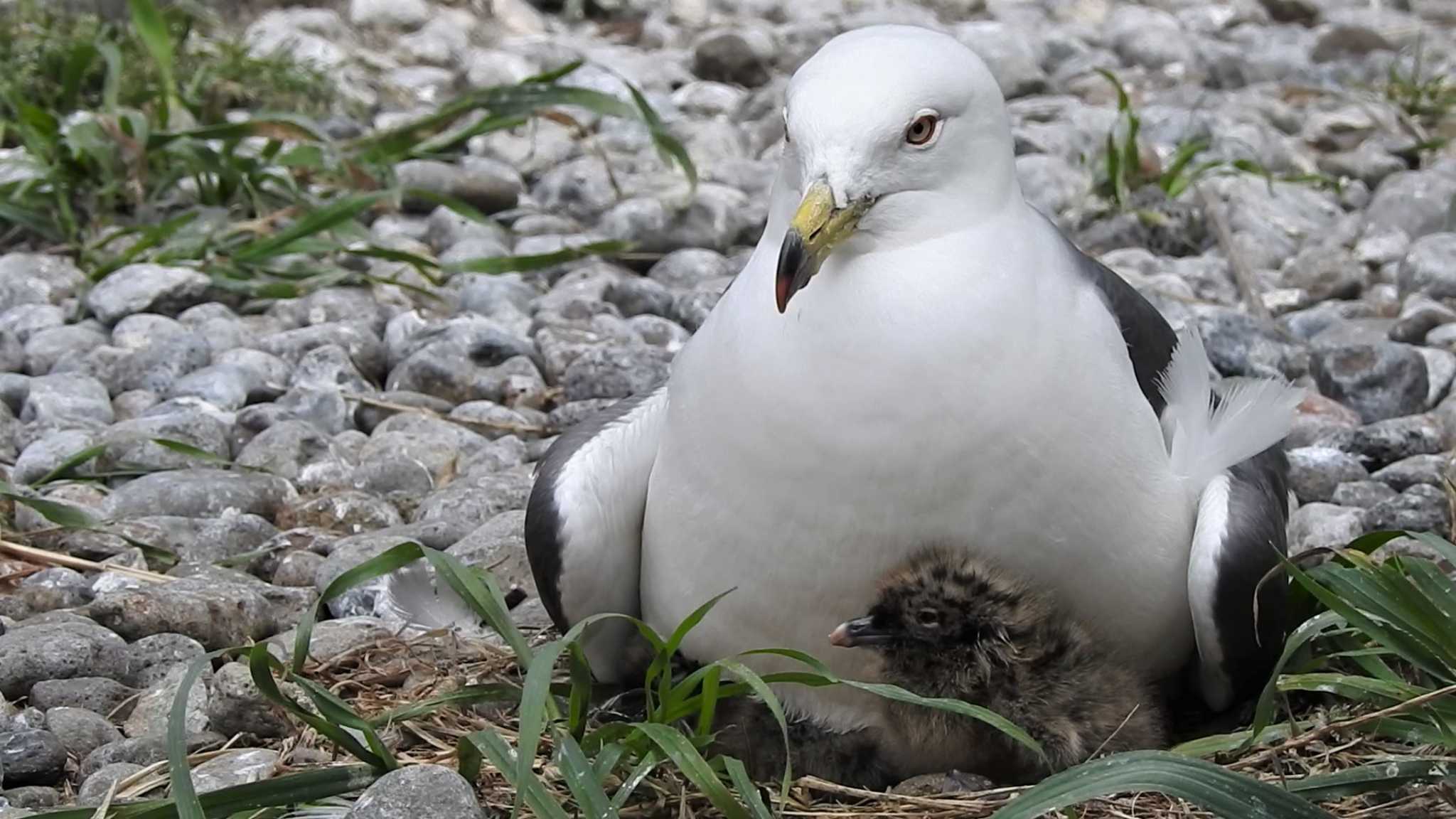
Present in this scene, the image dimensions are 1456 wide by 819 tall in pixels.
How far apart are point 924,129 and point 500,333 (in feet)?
9.29

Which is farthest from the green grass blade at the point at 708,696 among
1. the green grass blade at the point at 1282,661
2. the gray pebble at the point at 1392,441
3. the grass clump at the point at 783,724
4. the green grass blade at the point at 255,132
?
the green grass blade at the point at 255,132

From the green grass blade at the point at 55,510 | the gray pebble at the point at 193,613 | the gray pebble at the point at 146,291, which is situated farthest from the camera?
the gray pebble at the point at 146,291

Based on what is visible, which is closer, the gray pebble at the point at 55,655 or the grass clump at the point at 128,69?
the gray pebble at the point at 55,655

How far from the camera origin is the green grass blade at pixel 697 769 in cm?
335

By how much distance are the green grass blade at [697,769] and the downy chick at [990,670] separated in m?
0.54

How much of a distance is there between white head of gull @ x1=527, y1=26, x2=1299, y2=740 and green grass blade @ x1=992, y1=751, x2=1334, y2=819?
692 mm

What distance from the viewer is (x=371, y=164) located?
754 cm

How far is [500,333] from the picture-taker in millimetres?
6422

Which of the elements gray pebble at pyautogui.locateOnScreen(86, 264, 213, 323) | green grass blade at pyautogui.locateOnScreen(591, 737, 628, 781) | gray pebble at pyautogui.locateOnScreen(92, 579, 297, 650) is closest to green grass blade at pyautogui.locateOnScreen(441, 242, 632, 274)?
gray pebble at pyautogui.locateOnScreen(86, 264, 213, 323)

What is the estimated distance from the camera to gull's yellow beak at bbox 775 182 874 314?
11.9 feet

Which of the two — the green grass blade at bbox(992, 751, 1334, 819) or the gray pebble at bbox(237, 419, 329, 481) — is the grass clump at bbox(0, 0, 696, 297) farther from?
the green grass blade at bbox(992, 751, 1334, 819)

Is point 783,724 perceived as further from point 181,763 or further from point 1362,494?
point 1362,494

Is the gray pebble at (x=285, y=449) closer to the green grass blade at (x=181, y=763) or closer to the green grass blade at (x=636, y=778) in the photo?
the green grass blade at (x=181, y=763)

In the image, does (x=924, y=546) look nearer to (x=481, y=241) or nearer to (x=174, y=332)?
(x=174, y=332)
